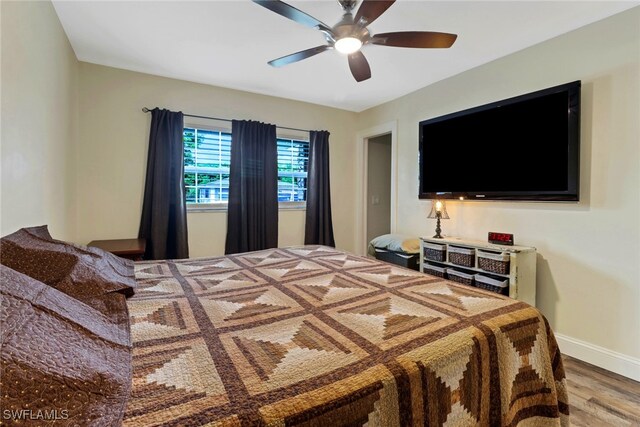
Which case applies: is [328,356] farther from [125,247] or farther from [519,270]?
[125,247]

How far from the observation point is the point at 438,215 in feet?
10.3

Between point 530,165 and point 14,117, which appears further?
point 530,165

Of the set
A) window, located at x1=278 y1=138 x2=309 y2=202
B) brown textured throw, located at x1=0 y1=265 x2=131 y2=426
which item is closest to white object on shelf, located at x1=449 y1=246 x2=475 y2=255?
window, located at x1=278 y1=138 x2=309 y2=202

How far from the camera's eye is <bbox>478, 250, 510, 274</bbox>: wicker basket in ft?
7.93

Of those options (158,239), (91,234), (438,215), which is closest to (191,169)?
(158,239)

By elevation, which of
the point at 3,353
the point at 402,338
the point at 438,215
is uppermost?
the point at 438,215

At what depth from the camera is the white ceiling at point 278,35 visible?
2096mm

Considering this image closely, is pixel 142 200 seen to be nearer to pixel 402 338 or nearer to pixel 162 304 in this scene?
pixel 162 304

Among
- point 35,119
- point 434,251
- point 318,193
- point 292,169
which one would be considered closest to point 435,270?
point 434,251

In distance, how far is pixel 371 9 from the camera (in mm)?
1703

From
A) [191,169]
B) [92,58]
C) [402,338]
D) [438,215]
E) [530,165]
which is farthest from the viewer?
[191,169]

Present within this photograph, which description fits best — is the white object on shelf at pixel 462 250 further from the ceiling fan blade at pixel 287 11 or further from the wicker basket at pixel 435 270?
the ceiling fan blade at pixel 287 11

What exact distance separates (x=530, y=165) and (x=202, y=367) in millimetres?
2828

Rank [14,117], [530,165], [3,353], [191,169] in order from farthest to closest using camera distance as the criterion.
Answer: [191,169] < [530,165] < [14,117] < [3,353]
